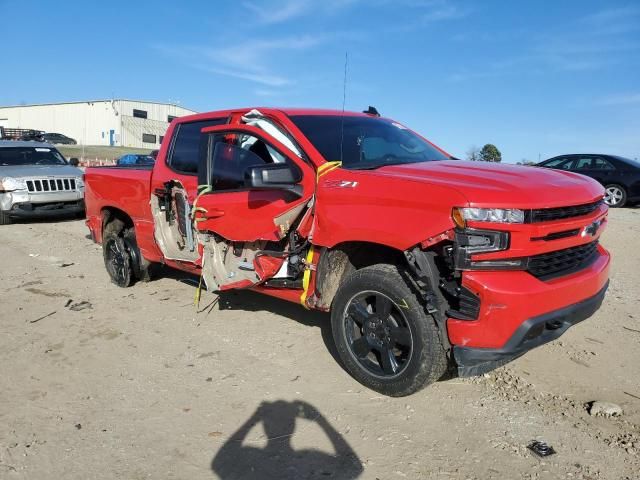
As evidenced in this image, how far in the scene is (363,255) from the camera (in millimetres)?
3691

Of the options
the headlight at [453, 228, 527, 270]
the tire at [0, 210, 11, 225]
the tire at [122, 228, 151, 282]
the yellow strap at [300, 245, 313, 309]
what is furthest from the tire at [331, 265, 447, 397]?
the tire at [0, 210, 11, 225]

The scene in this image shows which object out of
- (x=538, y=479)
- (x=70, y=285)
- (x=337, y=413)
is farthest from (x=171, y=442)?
(x=70, y=285)

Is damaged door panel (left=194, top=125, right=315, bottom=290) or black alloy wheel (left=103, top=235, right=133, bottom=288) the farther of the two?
black alloy wheel (left=103, top=235, right=133, bottom=288)

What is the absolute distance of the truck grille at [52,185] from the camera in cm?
1080

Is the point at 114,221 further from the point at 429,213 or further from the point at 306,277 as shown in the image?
the point at 429,213

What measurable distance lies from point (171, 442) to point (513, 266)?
2.22 meters

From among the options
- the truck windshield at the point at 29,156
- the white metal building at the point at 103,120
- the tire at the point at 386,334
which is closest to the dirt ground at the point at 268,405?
the tire at the point at 386,334

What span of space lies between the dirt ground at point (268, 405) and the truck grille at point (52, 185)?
6.46 m

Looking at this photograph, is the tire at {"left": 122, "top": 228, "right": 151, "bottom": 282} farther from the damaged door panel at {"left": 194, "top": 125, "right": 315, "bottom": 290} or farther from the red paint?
the red paint

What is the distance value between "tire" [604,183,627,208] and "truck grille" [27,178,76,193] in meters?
12.8

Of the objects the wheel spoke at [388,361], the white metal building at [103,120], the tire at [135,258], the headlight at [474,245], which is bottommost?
the wheel spoke at [388,361]

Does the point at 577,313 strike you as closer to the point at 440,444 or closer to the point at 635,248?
the point at 440,444

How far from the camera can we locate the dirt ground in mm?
2736

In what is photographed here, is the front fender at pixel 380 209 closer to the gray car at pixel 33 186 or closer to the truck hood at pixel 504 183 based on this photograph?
the truck hood at pixel 504 183
